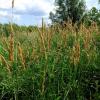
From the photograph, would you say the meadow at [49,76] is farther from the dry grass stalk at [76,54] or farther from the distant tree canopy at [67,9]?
the distant tree canopy at [67,9]

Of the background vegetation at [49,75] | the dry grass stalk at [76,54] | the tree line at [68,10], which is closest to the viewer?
the background vegetation at [49,75]

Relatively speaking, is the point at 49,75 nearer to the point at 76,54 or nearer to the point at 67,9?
the point at 76,54

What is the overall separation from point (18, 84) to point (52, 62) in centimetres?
79

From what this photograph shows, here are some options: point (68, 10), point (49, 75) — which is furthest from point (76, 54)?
point (68, 10)

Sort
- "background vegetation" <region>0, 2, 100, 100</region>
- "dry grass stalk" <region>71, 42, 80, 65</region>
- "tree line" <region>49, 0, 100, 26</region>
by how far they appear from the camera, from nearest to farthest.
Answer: "background vegetation" <region>0, 2, 100, 100</region>
"dry grass stalk" <region>71, 42, 80, 65</region>
"tree line" <region>49, 0, 100, 26</region>

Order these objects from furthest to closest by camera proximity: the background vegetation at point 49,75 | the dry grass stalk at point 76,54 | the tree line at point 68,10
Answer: the tree line at point 68,10 < the dry grass stalk at point 76,54 < the background vegetation at point 49,75

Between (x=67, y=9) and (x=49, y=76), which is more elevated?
(x=67, y=9)

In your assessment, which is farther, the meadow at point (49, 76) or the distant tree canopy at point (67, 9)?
the distant tree canopy at point (67, 9)

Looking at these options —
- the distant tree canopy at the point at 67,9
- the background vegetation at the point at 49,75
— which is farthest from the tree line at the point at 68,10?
the background vegetation at the point at 49,75

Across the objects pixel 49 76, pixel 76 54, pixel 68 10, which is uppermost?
pixel 68 10

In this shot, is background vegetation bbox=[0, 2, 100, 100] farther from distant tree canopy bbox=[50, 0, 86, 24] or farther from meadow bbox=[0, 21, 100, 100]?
distant tree canopy bbox=[50, 0, 86, 24]

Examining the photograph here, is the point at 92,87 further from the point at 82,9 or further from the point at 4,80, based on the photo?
the point at 82,9

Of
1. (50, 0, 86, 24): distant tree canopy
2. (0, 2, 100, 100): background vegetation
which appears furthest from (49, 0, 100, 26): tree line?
(0, 2, 100, 100): background vegetation

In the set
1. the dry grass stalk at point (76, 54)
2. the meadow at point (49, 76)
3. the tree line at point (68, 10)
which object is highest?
the tree line at point (68, 10)
